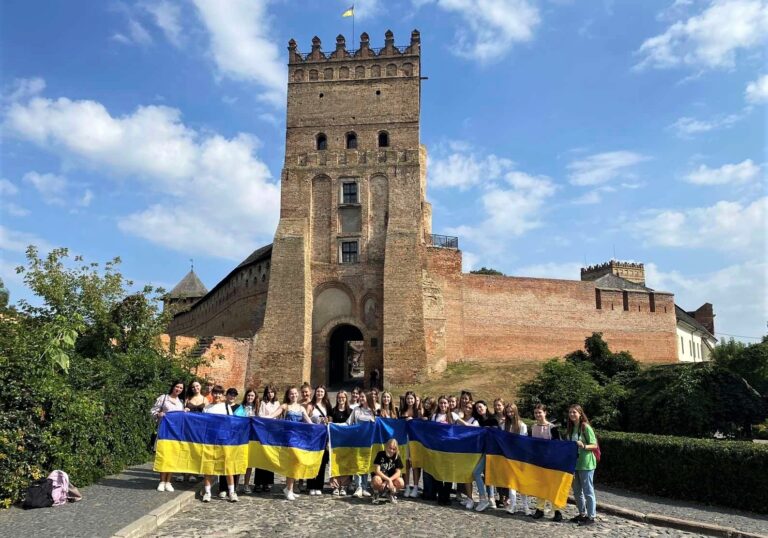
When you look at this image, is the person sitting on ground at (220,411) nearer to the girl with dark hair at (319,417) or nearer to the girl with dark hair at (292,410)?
the girl with dark hair at (292,410)

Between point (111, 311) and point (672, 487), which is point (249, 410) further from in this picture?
point (111, 311)

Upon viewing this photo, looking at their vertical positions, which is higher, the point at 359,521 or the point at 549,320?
the point at 549,320

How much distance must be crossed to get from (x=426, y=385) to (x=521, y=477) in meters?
19.9

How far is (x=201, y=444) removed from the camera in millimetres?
10266

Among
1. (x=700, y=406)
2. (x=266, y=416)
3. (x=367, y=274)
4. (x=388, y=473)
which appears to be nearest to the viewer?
(x=388, y=473)

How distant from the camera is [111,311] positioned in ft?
68.3

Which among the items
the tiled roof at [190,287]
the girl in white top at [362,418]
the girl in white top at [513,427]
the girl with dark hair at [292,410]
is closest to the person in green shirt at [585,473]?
the girl in white top at [513,427]

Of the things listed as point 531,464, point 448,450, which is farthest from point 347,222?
point 531,464

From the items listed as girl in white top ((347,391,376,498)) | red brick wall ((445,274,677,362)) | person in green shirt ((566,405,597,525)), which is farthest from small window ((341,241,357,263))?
person in green shirt ((566,405,597,525))

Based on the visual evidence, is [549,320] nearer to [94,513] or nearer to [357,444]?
[357,444]

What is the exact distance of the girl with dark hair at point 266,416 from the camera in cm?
1070

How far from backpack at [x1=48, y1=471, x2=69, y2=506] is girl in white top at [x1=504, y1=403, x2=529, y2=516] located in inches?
266

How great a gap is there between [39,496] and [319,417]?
14.6ft

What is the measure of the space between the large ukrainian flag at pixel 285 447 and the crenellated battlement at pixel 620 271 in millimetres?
62952
